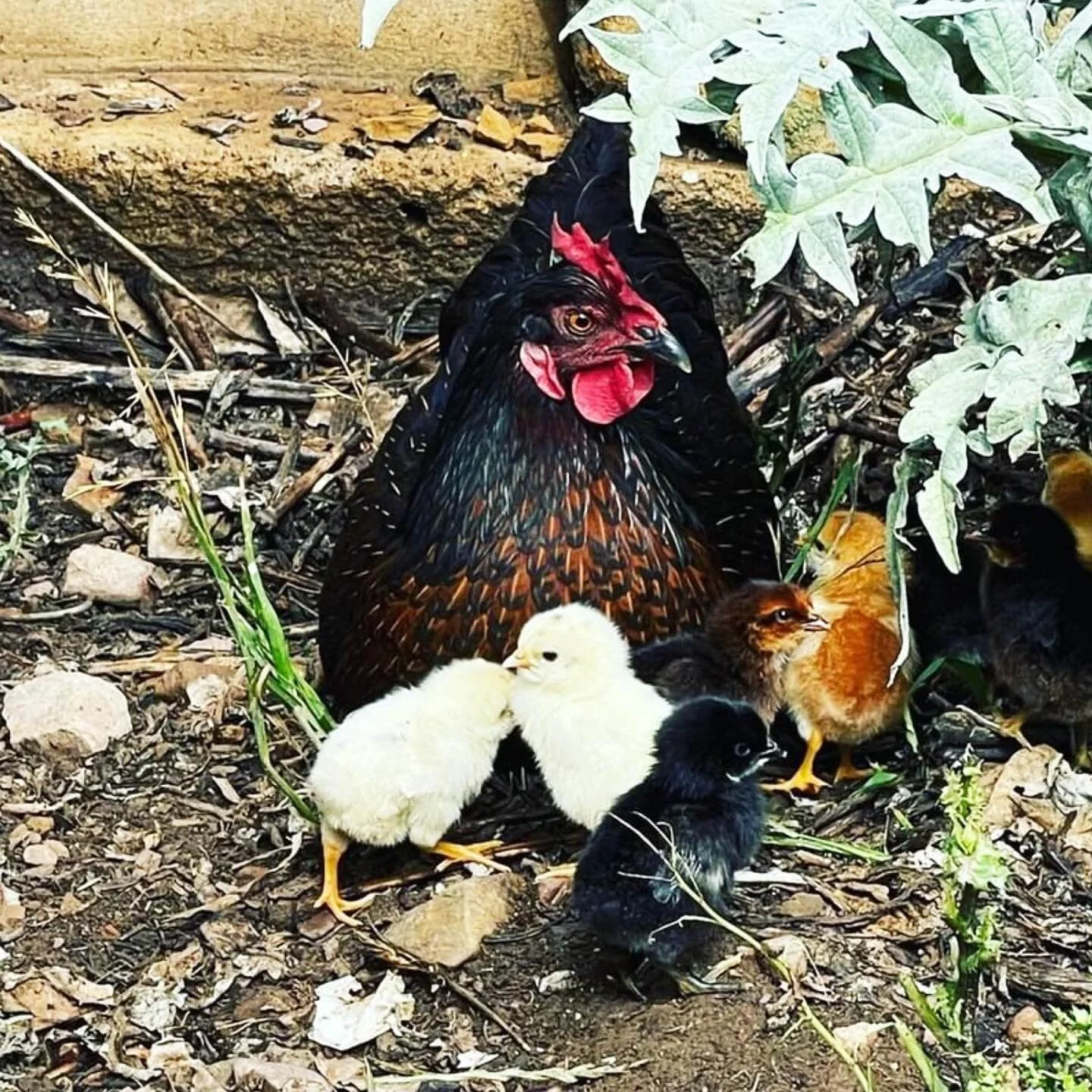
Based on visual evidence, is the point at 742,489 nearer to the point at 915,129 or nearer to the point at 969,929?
the point at 915,129

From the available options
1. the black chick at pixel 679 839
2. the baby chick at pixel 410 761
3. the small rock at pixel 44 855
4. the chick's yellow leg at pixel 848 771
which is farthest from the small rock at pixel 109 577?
the black chick at pixel 679 839

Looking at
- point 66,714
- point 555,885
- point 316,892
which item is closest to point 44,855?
point 66,714

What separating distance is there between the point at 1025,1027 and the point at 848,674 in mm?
813

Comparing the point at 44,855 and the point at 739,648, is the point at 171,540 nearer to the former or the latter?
the point at 44,855

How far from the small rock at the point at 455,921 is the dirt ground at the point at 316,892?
0.03 meters

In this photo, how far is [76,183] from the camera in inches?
210

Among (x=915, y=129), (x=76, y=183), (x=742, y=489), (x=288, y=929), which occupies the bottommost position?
(x=288, y=929)

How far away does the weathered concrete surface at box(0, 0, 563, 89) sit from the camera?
18.0ft

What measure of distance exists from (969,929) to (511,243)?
2229 millimetres

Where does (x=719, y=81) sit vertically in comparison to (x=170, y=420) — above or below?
above

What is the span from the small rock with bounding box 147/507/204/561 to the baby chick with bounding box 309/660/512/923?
1324 mm

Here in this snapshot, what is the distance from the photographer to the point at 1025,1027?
130 inches

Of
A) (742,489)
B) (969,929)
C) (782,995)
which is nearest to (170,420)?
(742,489)

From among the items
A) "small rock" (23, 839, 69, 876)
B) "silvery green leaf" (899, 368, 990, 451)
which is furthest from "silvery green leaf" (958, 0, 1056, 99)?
"small rock" (23, 839, 69, 876)
